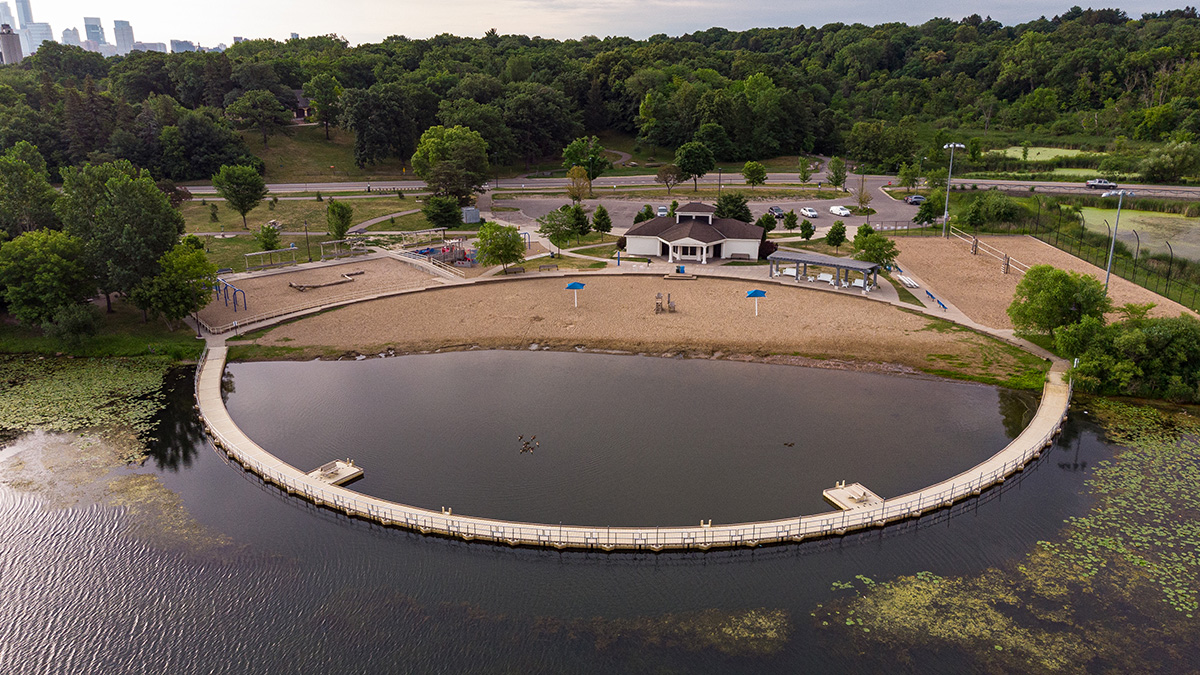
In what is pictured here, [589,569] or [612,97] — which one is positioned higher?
[612,97]

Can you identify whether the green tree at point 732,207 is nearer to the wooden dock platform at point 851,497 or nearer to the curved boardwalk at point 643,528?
the curved boardwalk at point 643,528

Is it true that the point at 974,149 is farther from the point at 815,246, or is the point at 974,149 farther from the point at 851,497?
the point at 851,497

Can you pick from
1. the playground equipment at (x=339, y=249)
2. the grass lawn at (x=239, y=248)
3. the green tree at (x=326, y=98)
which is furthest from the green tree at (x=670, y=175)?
the green tree at (x=326, y=98)

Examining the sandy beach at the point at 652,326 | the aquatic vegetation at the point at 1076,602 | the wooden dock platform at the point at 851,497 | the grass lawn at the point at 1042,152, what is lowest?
the aquatic vegetation at the point at 1076,602

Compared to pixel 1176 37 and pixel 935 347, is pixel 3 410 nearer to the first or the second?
pixel 935 347

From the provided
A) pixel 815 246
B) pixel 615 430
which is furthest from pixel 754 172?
pixel 615 430

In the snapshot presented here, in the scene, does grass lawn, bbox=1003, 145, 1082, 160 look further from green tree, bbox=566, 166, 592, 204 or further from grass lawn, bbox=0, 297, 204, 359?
grass lawn, bbox=0, 297, 204, 359

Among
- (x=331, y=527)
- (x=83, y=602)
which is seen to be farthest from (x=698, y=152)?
(x=83, y=602)

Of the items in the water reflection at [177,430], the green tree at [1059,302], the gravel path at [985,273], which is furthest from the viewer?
the gravel path at [985,273]
